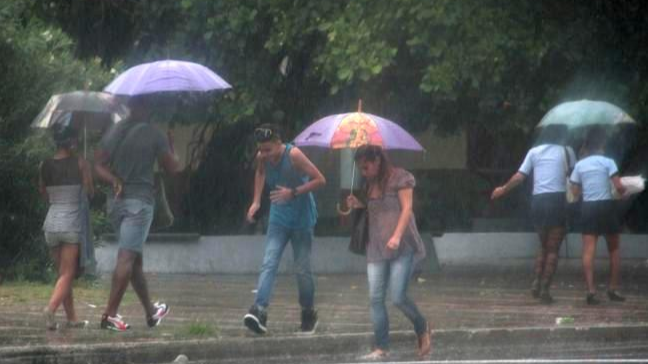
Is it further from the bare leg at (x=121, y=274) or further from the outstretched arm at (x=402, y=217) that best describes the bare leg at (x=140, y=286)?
the outstretched arm at (x=402, y=217)

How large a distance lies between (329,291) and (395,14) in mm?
3161

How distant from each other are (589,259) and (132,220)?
4.91 meters

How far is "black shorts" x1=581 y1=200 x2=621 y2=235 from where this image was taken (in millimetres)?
14430

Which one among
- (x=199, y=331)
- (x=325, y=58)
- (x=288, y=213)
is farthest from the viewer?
(x=325, y=58)

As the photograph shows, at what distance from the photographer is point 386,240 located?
1056cm

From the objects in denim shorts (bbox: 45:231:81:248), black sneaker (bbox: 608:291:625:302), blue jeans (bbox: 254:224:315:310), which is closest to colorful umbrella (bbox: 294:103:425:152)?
blue jeans (bbox: 254:224:315:310)

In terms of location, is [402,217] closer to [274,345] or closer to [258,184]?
[274,345]

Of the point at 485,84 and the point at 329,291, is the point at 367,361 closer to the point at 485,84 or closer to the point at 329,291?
the point at 329,291

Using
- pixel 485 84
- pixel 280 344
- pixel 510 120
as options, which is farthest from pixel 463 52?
pixel 280 344

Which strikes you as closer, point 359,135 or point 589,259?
point 359,135

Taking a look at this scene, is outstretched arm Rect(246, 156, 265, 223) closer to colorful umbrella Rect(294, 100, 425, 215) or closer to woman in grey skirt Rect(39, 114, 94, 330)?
colorful umbrella Rect(294, 100, 425, 215)

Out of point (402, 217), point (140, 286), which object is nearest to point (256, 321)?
point (140, 286)

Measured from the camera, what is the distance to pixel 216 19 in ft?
59.8

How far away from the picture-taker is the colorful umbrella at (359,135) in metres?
12.0
